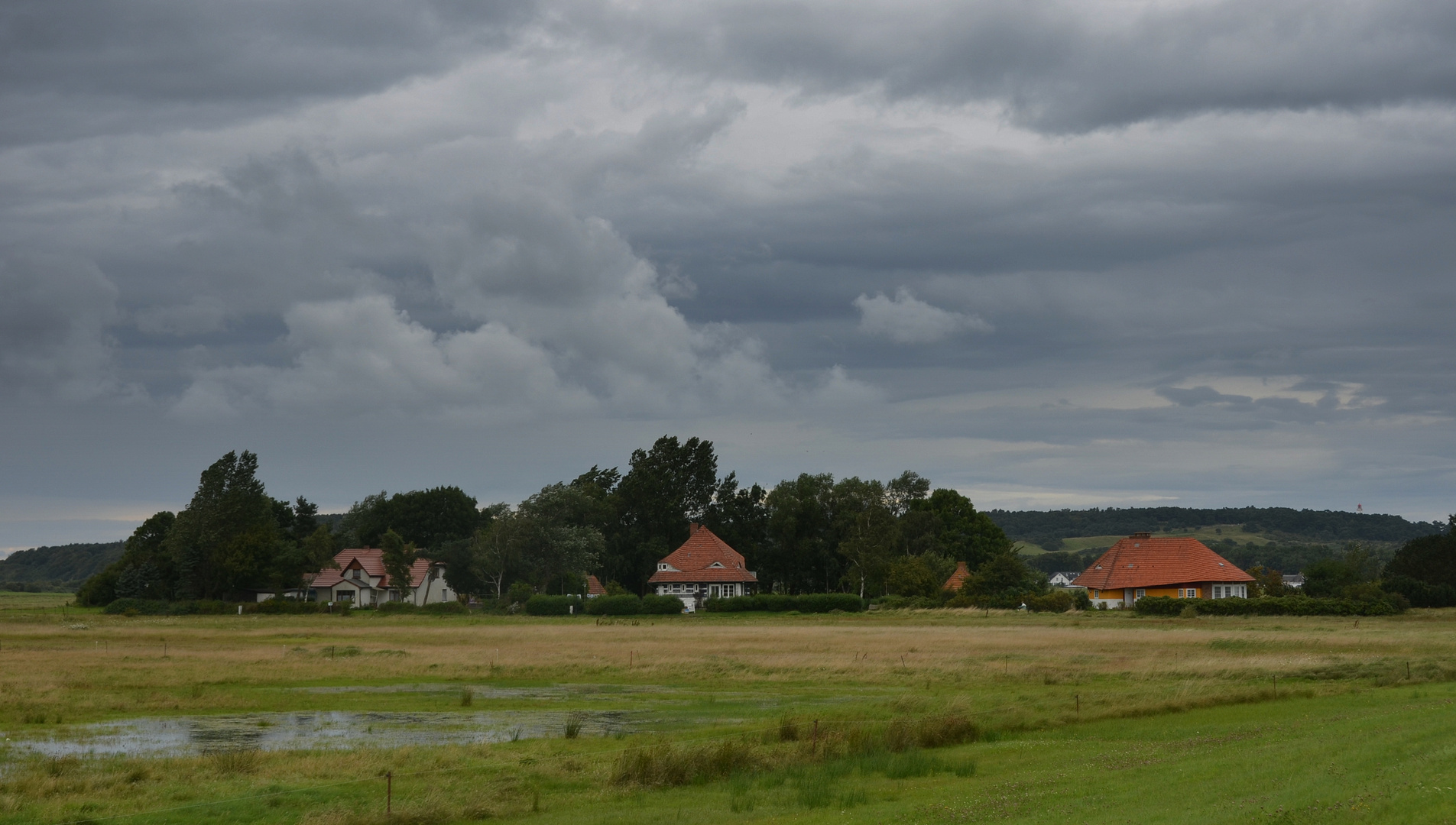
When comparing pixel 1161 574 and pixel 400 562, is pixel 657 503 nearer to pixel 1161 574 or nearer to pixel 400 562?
pixel 400 562

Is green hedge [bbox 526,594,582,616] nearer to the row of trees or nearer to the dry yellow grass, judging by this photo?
the dry yellow grass

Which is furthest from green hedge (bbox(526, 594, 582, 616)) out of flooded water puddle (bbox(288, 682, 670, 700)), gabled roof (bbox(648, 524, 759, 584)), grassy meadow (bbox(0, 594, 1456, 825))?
flooded water puddle (bbox(288, 682, 670, 700))

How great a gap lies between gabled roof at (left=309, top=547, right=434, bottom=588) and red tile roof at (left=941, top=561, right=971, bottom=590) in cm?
5882

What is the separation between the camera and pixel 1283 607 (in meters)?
77.1

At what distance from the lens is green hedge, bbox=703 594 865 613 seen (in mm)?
97562

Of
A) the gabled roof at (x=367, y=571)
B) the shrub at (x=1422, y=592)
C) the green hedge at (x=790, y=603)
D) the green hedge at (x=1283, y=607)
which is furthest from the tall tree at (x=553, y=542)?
the shrub at (x=1422, y=592)

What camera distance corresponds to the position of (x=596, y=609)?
10025cm

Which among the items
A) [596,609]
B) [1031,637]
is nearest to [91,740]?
[1031,637]

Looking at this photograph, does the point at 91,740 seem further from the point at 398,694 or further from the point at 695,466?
the point at 695,466

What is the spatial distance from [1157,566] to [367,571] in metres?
85.7

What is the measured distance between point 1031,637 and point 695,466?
76.3 m

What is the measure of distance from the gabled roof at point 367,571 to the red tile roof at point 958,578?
58.8m

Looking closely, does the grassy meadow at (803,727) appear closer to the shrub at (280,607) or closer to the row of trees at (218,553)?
the shrub at (280,607)

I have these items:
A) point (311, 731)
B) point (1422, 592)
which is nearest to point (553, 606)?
point (1422, 592)
